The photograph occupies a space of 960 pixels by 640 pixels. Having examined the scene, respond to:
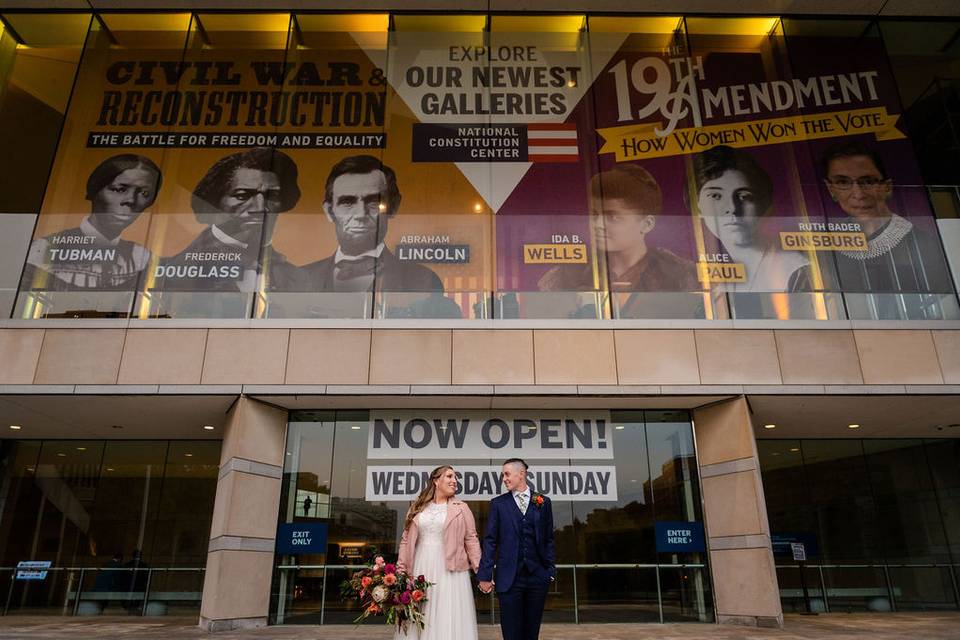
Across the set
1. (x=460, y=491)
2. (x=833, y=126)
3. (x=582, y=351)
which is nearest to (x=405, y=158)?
(x=582, y=351)

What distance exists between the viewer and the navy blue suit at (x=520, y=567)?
5.48m

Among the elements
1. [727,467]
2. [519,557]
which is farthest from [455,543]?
[727,467]

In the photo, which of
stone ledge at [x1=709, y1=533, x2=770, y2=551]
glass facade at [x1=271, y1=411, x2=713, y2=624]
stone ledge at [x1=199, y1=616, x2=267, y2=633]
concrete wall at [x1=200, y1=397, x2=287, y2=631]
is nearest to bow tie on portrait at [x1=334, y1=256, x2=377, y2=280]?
glass facade at [x1=271, y1=411, x2=713, y2=624]

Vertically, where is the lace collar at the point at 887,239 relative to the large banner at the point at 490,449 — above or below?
above

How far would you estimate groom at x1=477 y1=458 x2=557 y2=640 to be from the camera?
216 inches

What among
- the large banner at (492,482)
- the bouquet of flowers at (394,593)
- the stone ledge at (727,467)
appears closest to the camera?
the bouquet of flowers at (394,593)

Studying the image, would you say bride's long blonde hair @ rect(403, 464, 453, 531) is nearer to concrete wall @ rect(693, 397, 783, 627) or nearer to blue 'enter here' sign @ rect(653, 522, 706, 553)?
blue 'enter here' sign @ rect(653, 522, 706, 553)

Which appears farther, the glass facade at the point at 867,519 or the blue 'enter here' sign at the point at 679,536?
the glass facade at the point at 867,519

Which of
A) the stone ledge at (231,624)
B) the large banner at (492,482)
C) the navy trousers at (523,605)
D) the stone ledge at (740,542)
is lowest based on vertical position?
the stone ledge at (231,624)

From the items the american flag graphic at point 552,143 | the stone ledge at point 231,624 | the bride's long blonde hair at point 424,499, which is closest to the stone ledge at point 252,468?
the stone ledge at point 231,624

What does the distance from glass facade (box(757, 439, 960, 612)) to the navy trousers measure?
9407 millimetres

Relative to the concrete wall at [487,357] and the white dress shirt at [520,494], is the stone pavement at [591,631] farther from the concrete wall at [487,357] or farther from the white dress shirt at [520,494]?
the white dress shirt at [520,494]

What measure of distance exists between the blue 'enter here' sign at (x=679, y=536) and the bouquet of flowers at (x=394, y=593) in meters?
6.22

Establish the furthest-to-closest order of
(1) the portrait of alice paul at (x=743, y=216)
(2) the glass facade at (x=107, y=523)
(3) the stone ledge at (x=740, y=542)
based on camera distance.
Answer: (2) the glass facade at (x=107, y=523) < (1) the portrait of alice paul at (x=743, y=216) < (3) the stone ledge at (x=740, y=542)
